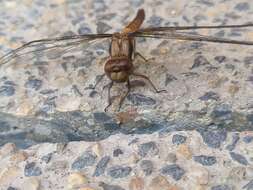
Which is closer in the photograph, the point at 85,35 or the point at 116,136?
the point at 116,136

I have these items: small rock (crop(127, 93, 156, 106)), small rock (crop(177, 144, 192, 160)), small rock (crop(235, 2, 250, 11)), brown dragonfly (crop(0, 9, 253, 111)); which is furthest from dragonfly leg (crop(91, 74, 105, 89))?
small rock (crop(235, 2, 250, 11))

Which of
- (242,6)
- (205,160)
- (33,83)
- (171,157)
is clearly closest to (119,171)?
(171,157)

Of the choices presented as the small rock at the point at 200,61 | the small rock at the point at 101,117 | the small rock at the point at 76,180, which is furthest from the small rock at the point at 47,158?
the small rock at the point at 200,61

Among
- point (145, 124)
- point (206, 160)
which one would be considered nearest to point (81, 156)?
point (145, 124)

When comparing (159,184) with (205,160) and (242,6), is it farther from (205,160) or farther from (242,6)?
(242,6)

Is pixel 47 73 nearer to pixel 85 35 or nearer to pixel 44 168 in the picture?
pixel 85 35

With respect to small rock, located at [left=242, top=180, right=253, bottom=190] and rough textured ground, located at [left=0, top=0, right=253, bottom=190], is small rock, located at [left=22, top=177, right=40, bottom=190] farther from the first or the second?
small rock, located at [left=242, top=180, right=253, bottom=190]
